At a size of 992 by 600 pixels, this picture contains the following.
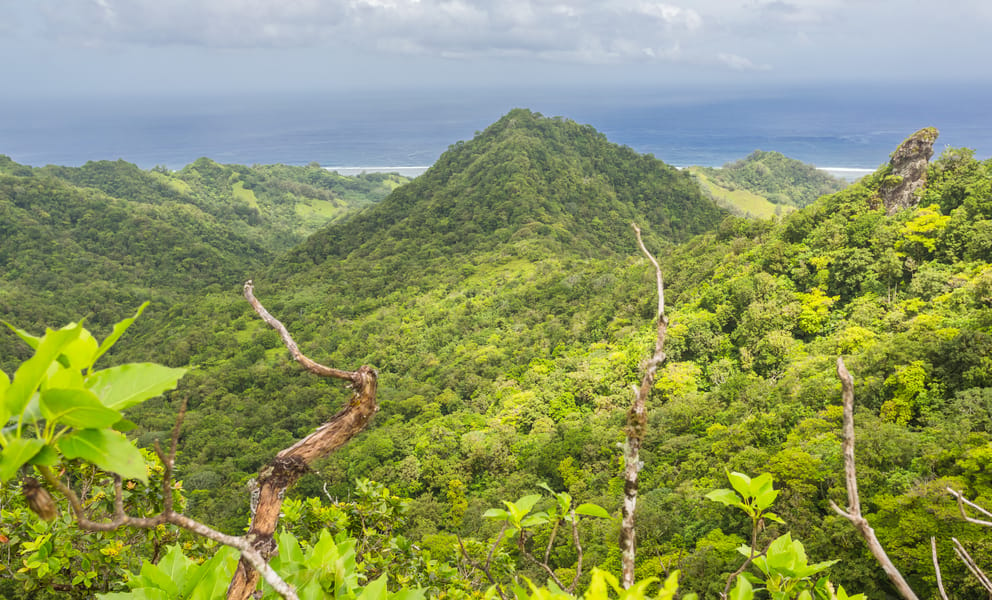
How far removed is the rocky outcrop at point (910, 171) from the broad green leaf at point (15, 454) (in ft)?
85.2

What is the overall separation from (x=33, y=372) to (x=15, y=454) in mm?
122

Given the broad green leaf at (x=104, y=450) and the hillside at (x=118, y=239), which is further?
the hillside at (x=118, y=239)

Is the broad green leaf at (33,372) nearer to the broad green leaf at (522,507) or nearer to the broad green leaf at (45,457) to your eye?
the broad green leaf at (45,457)

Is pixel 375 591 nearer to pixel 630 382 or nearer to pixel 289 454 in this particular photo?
pixel 289 454

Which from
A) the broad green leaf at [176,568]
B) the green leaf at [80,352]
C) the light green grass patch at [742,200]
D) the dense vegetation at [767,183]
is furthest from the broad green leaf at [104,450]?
the dense vegetation at [767,183]

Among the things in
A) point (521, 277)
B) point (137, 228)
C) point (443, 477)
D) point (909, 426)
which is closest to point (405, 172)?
point (137, 228)

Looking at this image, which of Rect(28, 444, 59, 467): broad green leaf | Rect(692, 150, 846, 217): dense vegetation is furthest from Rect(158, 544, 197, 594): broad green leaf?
Rect(692, 150, 846, 217): dense vegetation

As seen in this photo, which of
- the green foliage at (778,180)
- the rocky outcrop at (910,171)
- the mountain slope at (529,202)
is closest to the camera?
the rocky outcrop at (910,171)

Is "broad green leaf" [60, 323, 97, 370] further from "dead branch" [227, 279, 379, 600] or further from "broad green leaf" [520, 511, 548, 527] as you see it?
"broad green leaf" [520, 511, 548, 527]

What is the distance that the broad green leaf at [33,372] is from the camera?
0.79 m

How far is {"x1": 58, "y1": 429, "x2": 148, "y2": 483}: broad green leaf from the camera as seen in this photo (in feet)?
2.61

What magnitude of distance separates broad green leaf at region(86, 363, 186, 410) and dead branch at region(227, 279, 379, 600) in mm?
357

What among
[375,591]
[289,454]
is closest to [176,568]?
[289,454]

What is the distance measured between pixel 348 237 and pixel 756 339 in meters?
52.6
